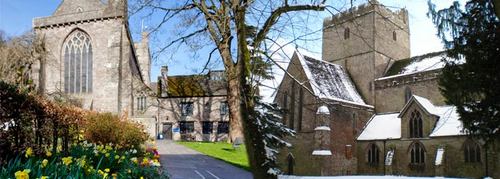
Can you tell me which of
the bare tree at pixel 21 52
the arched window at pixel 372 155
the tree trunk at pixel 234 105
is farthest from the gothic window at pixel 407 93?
the bare tree at pixel 21 52

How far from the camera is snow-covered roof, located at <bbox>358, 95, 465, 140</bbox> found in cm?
662

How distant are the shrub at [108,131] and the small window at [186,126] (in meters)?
19.7

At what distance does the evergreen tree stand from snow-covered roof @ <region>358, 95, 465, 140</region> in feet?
1.20

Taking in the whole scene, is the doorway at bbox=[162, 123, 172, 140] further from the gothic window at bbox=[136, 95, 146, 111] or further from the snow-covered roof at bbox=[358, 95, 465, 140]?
the snow-covered roof at bbox=[358, 95, 465, 140]

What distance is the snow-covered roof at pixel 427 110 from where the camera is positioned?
6.62 metres

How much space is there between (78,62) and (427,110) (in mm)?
24111

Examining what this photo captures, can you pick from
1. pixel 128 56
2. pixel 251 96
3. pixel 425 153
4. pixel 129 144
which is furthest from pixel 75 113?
pixel 128 56

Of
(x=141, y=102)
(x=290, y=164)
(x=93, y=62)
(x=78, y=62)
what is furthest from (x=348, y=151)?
(x=78, y=62)

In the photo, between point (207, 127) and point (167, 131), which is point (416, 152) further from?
point (167, 131)

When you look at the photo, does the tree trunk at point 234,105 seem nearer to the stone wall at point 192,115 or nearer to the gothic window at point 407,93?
the gothic window at point 407,93

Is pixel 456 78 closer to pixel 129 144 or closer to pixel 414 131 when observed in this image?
pixel 129 144

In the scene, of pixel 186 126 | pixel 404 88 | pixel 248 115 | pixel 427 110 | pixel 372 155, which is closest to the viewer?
pixel 248 115

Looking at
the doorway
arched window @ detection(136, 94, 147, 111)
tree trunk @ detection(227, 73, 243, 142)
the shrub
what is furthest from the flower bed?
the doorway

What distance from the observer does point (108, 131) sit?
30.1 ft
